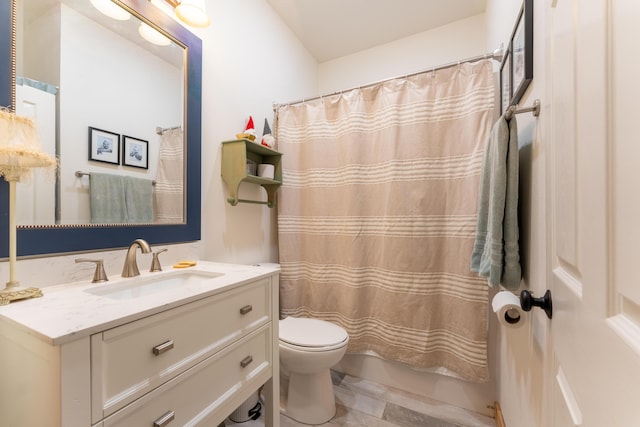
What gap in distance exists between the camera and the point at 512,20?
3.81ft

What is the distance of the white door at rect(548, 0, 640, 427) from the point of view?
0.96 feet

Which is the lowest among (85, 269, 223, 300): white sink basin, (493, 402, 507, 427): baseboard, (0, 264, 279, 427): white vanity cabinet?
(493, 402, 507, 427): baseboard

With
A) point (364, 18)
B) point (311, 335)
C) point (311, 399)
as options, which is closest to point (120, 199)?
point (311, 335)

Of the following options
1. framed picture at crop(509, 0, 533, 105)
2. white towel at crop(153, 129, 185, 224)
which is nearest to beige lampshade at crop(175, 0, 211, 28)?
white towel at crop(153, 129, 185, 224)

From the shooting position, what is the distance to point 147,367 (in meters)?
0.67

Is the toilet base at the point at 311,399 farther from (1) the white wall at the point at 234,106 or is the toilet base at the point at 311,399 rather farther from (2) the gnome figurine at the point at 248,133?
(2) the gnome figurine at the point at 248,133

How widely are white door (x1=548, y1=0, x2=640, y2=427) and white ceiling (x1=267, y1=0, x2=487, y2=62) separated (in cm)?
169

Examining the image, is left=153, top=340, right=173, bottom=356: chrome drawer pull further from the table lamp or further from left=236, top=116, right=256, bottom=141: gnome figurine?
left=236, top=116, right=256, bottom=141: gnome figurine

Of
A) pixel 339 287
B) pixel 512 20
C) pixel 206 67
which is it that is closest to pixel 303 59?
pixel 206 67

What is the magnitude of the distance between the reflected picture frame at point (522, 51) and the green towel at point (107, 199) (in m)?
1.60

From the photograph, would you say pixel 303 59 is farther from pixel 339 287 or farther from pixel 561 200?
pixel 561 200

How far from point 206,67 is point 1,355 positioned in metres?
1.41

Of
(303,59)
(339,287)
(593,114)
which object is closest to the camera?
(593,114)

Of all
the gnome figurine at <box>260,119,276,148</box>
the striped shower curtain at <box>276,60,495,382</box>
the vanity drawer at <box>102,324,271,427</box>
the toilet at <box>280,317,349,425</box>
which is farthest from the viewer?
the gnome figurine at <box>260,119,276,148</box>
